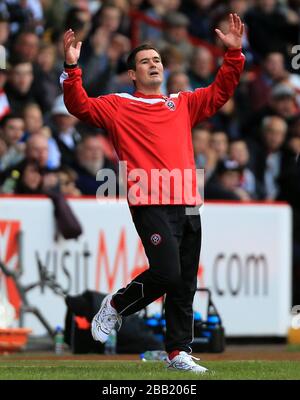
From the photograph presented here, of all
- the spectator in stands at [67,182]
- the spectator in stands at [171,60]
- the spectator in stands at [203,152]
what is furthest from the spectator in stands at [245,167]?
the spectator in stands at [67,182]

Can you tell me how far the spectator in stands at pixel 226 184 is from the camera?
1603cm

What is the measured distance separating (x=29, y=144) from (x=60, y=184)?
600 millimetres

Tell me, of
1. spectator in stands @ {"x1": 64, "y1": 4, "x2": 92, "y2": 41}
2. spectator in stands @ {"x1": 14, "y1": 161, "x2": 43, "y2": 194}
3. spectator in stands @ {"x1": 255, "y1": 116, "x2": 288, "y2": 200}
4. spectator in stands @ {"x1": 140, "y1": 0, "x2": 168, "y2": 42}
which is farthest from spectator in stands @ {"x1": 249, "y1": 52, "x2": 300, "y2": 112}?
spectator in stands @ {"x1": 14, "y1": 161, "x2": 43, "y2": 194}

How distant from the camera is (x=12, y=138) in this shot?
15.5 meters

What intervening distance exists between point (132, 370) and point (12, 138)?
608 cm

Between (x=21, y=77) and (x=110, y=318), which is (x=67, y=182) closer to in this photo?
(x=21, y=77)

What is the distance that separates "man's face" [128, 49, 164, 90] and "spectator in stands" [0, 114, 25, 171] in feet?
17.7

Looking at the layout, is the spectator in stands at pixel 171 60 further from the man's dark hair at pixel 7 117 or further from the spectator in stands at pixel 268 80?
the man's dark hair at pixel 7 117

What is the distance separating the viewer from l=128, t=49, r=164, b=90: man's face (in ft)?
32.5

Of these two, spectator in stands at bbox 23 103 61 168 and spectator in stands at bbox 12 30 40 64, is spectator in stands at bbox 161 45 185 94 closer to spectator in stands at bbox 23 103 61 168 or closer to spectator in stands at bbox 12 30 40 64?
spectator in stands at bbox 12 30 40 64

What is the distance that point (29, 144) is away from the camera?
1523cm

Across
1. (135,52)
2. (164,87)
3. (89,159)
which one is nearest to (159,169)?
(135,52)
